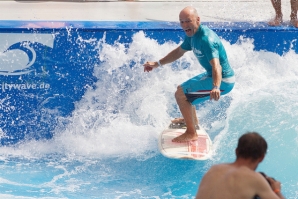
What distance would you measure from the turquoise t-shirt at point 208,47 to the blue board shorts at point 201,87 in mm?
60

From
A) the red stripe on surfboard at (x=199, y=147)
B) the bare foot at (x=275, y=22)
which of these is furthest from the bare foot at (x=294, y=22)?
the red stripe on surfboard at (x=199, y=147)

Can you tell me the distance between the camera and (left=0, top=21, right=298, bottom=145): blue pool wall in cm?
621

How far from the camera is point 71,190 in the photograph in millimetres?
5328

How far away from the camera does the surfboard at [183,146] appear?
531 centimetres

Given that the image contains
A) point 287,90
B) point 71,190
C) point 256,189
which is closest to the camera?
point 256,189

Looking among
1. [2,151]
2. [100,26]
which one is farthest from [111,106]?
[2,151]

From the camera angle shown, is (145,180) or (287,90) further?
(287,90)

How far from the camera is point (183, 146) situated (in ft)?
17.9

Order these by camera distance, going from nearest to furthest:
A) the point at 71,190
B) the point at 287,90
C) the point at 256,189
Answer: the point at 256,189 < the point at 71,190 < the point at 287,90

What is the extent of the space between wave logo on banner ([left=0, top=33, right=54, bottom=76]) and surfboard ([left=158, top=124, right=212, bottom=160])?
176cm

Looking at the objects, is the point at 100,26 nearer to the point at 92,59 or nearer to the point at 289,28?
the point at 92,59

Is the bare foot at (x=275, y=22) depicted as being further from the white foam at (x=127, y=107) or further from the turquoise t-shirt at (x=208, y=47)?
the turquoise t-shirt at (x=208, y=47)

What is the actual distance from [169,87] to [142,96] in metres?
0.35

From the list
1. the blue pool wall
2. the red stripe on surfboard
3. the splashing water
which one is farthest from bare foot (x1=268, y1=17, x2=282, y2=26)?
the red stripe on surfboard
